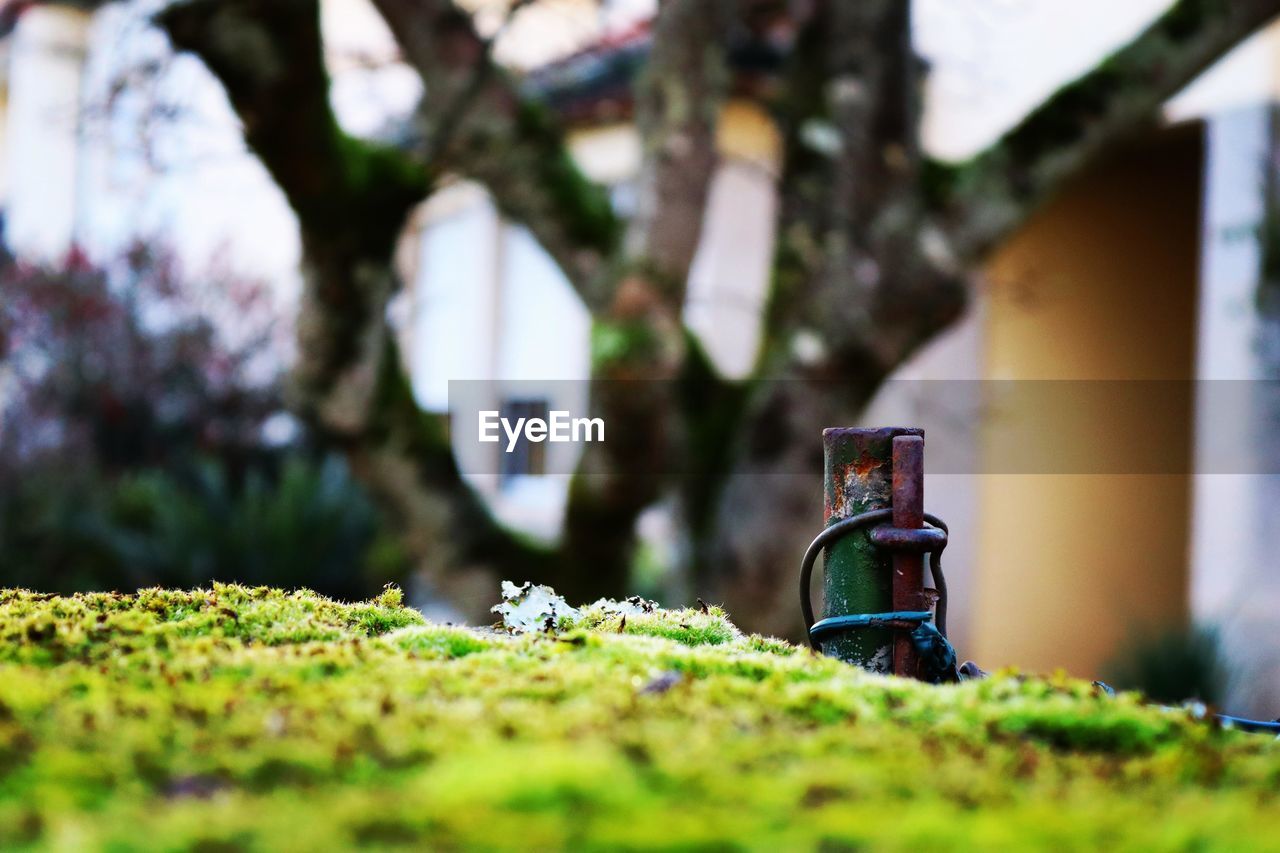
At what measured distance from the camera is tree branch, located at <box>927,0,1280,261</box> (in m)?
5.16

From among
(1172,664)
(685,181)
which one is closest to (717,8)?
(685,181)

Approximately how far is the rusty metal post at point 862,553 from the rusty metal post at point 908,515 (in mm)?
20

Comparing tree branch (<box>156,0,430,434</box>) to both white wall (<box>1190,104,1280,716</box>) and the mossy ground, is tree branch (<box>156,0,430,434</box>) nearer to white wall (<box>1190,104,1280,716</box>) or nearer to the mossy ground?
the mossy ground

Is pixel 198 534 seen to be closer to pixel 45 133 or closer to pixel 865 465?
pixel 45 133

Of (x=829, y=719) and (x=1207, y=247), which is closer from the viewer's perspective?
(x=829, y=719)

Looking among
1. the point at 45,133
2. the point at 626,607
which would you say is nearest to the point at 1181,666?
the point at 626,607

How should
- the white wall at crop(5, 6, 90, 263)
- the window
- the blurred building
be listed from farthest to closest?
the white wall at crop(5, 6, 90, 263)
the window
the blurred building

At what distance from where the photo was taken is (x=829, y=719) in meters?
1.20

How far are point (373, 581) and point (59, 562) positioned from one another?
2.04 meters

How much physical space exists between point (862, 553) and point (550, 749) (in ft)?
2.51

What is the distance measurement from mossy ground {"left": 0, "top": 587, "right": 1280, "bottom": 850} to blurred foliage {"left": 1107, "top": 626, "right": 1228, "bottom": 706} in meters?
5.56

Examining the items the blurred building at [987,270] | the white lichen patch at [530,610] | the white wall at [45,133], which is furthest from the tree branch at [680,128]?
the white wall at [45,133]

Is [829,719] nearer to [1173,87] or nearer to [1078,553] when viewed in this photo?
[1173,87]

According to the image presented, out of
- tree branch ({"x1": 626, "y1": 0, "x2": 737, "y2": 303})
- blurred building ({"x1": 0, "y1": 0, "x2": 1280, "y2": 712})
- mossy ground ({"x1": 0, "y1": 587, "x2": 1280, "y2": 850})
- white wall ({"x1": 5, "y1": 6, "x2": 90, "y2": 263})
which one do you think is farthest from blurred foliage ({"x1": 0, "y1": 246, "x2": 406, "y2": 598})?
mossy ground ({"x1": 0, "y1": 587, "x2": 1280, "y2": 850})
